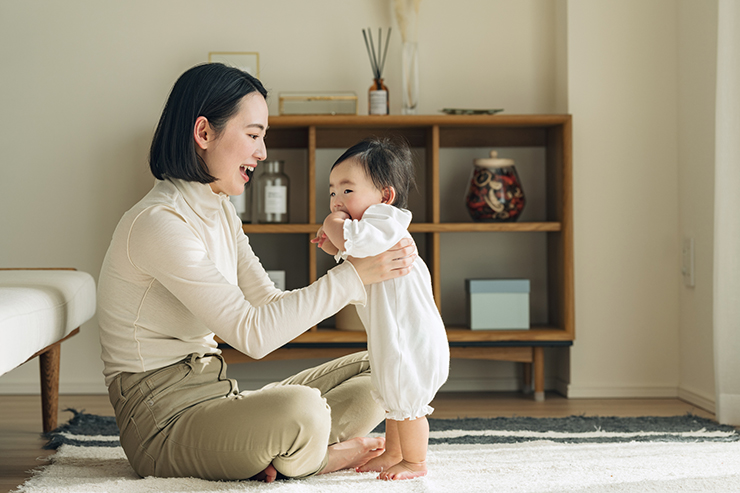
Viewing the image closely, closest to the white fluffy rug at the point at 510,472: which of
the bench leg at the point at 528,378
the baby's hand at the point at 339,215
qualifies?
the baby's hand at the point at 339,215

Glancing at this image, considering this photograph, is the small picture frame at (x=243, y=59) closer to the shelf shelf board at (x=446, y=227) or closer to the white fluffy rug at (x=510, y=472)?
the shelf shelf board at (x=446, y=227)

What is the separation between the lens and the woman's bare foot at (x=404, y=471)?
1425 mm

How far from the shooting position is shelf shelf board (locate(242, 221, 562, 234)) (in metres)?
2.64

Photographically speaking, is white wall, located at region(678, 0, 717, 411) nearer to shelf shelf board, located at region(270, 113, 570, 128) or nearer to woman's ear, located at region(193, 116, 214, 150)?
shelf shelf board, located at region(270, 113, 570, 128)

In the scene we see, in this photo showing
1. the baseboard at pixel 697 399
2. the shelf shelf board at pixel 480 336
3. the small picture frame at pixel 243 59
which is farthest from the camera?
the small picture frame at pixel 243 59

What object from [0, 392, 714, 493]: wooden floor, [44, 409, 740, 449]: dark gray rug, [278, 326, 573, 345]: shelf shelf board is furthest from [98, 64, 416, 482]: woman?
[278, 326, 573, 345]: shelf shelf board

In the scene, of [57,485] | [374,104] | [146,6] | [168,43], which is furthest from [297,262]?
[57,485]

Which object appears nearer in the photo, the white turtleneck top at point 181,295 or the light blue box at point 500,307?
the white turtleneck top at point 181,295

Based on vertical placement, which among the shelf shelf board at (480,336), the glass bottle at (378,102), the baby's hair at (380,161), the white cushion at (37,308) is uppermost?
the glass bottle at (378,102)

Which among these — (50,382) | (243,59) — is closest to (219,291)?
(50,382)

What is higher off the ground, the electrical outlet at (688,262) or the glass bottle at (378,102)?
the glass bottle at (378,102)

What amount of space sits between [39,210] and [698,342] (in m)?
2.71

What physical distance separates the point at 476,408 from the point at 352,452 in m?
1.13

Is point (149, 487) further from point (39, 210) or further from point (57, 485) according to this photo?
point (39, 210)
